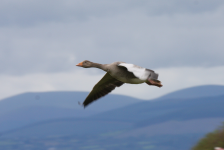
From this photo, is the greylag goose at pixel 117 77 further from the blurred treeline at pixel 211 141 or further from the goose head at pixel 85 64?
the blurred treeline at pixel 211 141

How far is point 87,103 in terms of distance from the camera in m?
18.7

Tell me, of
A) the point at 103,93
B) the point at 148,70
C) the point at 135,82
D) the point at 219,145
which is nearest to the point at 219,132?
the point at 219,145

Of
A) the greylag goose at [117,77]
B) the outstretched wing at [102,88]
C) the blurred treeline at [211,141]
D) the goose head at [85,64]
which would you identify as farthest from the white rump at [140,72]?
the blurred treeline at [211,141]

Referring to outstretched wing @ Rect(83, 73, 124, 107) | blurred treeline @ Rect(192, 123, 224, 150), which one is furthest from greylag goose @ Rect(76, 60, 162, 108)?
blurred treeline @ Rect(192, 123, 224, 150)

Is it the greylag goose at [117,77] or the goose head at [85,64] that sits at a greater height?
the goose head at [85,64]

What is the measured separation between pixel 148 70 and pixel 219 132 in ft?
30.0

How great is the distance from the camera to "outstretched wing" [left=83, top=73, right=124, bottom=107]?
1774 cm

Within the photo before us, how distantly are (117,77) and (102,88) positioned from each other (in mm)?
3793

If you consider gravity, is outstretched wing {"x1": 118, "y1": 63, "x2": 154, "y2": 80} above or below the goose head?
below

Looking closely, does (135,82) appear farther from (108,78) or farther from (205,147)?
(205,147)

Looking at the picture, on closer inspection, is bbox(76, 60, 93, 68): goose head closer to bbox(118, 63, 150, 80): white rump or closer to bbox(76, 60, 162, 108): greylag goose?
bbox(76, 60, 162, 108): greylag goose

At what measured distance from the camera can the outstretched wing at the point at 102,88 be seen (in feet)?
58.2

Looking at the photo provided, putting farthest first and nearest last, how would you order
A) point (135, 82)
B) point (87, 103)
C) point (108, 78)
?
point (87, 103) < point (108, 78) < point (135, 82)

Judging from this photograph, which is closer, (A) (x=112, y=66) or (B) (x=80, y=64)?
(A) (x=112, y=66)
